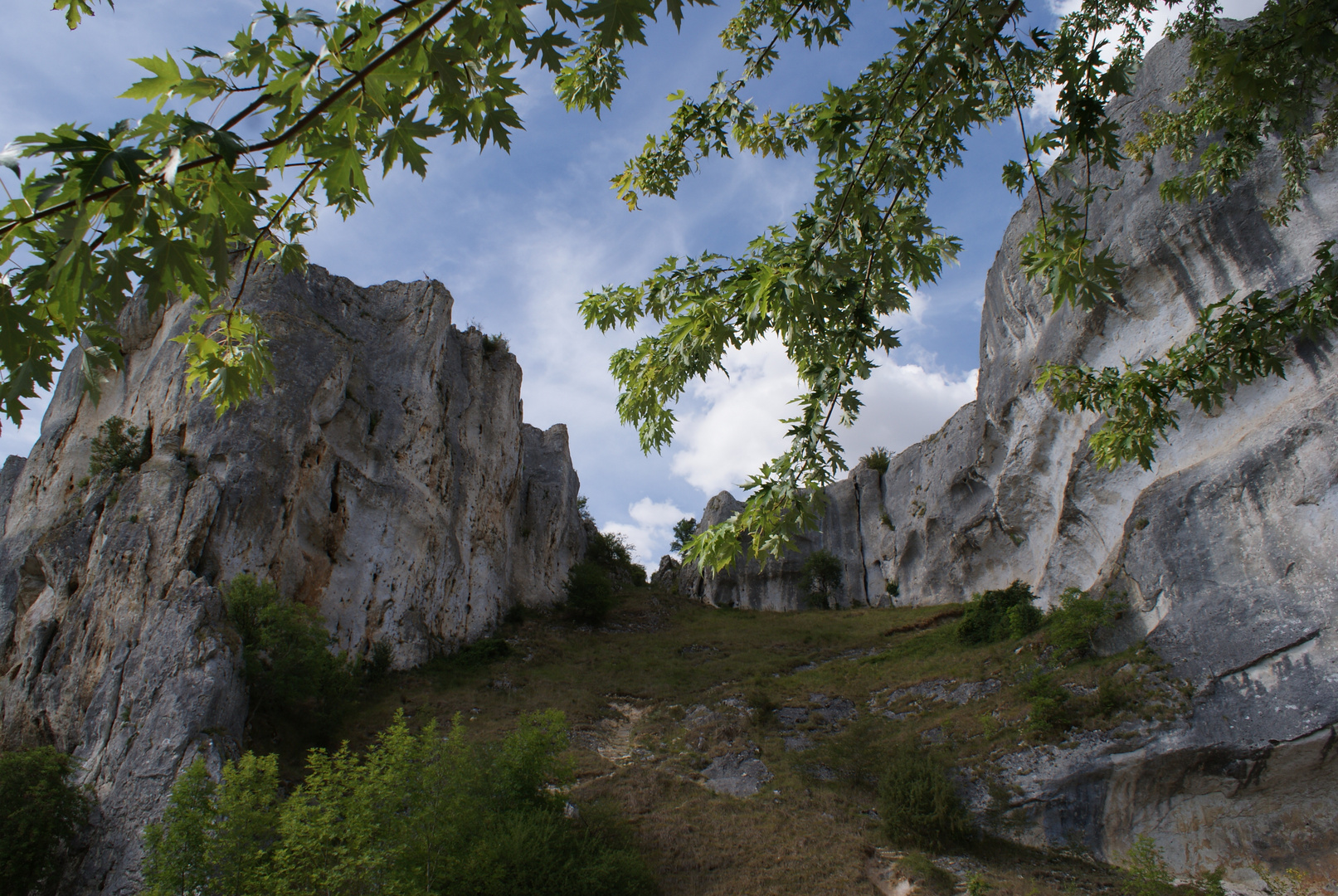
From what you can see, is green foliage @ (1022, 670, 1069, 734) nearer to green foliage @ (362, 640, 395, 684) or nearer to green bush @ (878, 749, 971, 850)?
green bush @ (878, 749, 971, 850)

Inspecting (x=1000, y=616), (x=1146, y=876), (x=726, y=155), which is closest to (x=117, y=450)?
(x=726, y=155)

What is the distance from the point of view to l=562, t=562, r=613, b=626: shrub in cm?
3019

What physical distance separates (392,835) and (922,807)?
887cm

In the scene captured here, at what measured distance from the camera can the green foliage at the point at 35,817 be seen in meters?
10.0

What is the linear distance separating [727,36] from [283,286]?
21326mm

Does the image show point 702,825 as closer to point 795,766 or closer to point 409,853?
point 795,766

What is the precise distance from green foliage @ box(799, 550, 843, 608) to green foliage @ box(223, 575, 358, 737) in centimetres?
2536

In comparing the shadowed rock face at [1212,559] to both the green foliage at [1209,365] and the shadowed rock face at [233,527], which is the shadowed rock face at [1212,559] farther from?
the shadowed rock face at [233,527]

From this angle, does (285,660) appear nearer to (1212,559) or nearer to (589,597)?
(589,597)

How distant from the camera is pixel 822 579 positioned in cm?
3553

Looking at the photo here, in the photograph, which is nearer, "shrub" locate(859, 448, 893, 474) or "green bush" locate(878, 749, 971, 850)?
"green bush" locate(878, 749, 971, 850)

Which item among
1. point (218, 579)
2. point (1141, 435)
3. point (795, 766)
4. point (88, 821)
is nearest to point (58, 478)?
point (218, 579)

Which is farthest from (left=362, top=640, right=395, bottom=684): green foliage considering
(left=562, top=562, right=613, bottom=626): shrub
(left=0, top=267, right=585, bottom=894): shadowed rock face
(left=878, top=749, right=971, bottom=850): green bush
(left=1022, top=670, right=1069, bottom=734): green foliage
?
(left=1022, top=670, right=1069, bottom=734): green foliage

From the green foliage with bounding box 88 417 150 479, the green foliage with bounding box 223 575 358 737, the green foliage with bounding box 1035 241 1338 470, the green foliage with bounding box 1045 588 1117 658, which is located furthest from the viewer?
the green foliage with bounding box 88 417 150 479
